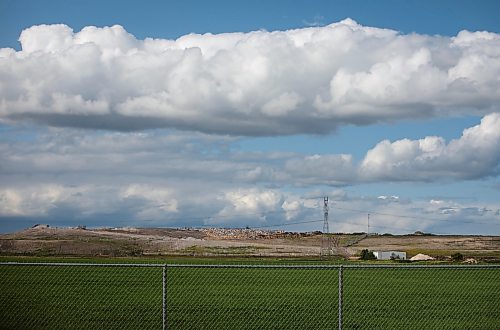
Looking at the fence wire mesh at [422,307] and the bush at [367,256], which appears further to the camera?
the bush at [367,256]

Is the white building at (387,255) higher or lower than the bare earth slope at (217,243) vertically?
lower

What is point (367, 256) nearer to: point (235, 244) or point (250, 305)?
point (235, 244)

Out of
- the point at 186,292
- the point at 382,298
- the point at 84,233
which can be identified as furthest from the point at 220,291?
the point at 84,233

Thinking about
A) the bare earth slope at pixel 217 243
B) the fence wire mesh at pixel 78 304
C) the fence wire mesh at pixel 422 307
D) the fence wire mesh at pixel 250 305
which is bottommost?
the fence wire mesh at pixel 422 307

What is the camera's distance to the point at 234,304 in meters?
27.2

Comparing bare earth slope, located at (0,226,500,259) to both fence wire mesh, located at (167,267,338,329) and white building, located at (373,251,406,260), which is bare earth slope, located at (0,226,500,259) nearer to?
white building, located at (373,251,406,260)

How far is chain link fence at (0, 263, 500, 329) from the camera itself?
1988cm

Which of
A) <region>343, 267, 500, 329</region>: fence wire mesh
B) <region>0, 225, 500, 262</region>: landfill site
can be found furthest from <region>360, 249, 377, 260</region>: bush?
<region>343, 267, 500, 329</region>: fence wire mesh

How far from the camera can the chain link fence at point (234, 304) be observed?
65.2 feet

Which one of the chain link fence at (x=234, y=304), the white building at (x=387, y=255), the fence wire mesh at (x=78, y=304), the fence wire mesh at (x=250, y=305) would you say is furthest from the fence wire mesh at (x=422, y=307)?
the white building at (x=387, y=255)

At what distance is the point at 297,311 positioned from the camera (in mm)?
25312

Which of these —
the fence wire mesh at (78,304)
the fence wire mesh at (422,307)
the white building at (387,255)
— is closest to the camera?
the fence wire mesh at (78,304)

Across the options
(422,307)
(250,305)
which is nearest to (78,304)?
(250,305)

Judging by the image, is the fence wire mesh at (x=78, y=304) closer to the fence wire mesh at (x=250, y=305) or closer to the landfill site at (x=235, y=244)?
the fence wire mesh at (x=250, y=305)
